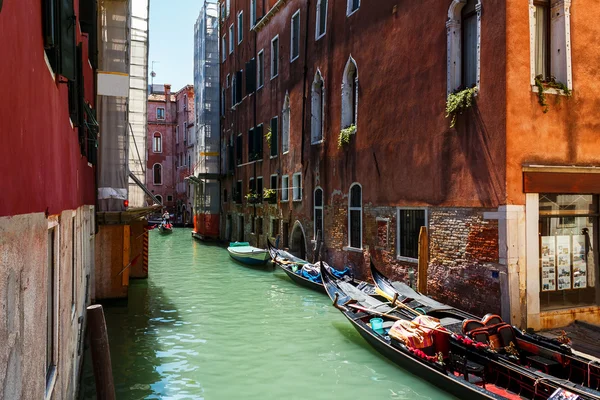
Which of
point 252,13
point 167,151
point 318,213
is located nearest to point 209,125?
point 252,13

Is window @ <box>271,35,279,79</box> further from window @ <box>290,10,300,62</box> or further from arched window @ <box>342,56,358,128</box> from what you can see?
arched window @ <box>342,56,358,128</box>

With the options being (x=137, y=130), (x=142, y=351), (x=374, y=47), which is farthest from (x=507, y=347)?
(x=137, y=130)

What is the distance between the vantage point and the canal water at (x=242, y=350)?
6.27 meters

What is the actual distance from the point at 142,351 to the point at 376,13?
7.99m

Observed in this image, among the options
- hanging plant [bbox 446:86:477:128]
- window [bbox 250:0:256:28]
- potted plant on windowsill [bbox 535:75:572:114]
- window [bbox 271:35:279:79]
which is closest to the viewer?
potted plant on windowsill [bbox 535:75:572:114]

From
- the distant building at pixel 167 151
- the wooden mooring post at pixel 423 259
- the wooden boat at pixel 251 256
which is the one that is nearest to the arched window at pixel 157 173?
the distant building at pixel 167 151

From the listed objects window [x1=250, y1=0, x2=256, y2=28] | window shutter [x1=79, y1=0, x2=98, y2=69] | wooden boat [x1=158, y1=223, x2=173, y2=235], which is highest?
window [x1=250, y1=0, x2=256, y2=28]

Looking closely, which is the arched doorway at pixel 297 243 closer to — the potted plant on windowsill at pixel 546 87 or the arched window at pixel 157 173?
the potted plant on windowsill at pixel 546 87

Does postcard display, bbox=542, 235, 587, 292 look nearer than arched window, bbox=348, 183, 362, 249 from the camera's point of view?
Yes

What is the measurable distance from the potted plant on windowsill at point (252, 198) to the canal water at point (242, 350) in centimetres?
704

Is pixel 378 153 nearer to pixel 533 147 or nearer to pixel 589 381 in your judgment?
pixel 533 147

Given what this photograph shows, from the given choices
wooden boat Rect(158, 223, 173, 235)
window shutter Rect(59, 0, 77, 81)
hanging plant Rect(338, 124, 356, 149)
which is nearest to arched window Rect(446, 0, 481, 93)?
hanging plant Rect(338, 124, 356, 149)

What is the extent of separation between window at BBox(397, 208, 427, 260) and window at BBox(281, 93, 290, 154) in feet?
23.9

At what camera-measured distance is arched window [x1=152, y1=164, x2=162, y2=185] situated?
4264 cm
